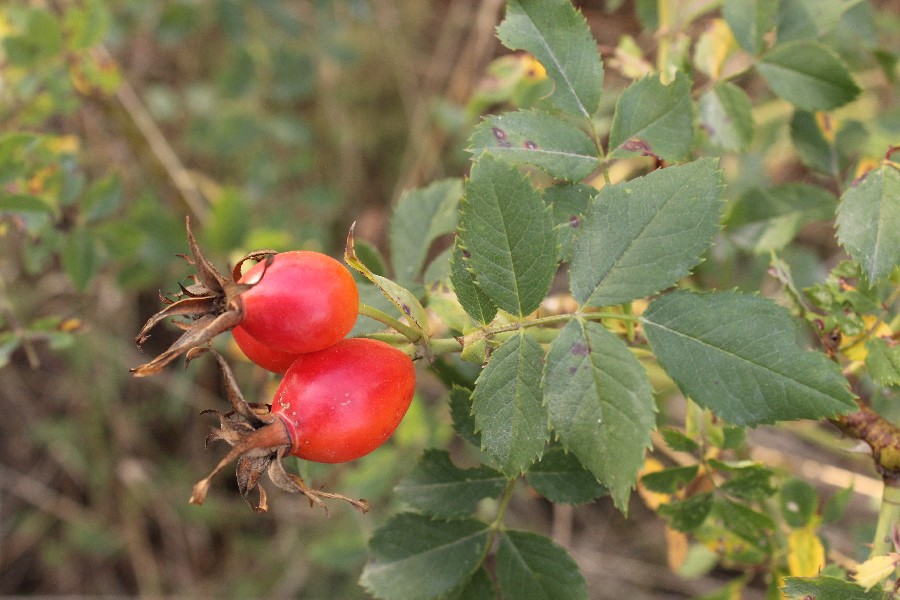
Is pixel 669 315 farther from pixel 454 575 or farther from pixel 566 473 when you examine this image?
pixel 454 575

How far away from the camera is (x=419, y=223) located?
6.46ft

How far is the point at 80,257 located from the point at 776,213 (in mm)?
2194

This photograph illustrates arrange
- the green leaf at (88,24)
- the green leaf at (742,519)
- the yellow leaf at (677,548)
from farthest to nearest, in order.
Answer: the green leaf at (88,24) < the yellow leaf at (677,548) < the green leaf at (742,519)

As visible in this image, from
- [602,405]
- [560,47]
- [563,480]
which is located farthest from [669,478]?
[560,47]

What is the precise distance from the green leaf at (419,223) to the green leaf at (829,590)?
3.51 feet

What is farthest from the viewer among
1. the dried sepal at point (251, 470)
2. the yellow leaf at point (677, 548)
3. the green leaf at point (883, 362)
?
the yellow leaf at point (677, 548)

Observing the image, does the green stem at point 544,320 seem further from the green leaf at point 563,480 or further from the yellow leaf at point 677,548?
the yellow leaf at point 677,548

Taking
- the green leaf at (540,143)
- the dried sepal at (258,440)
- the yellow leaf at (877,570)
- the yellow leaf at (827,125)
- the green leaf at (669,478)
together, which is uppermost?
the green leaf at (540,143)

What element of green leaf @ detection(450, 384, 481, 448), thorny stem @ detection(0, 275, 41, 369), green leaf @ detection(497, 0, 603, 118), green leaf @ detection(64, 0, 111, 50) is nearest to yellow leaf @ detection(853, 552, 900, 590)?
green leaf @ detection(450, 384, 481, 448)

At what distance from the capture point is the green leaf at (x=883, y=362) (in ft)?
4.52

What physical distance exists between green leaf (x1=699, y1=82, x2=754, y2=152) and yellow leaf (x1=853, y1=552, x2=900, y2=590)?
3.34 feet

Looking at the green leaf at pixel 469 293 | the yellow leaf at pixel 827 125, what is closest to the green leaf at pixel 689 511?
the green leaf at pixel 469 293

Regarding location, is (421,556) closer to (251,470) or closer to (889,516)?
(251,470)

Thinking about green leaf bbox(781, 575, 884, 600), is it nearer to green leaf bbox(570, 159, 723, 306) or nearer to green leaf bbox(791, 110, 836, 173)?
green leaf bbox(570, 159, 723, 306)
